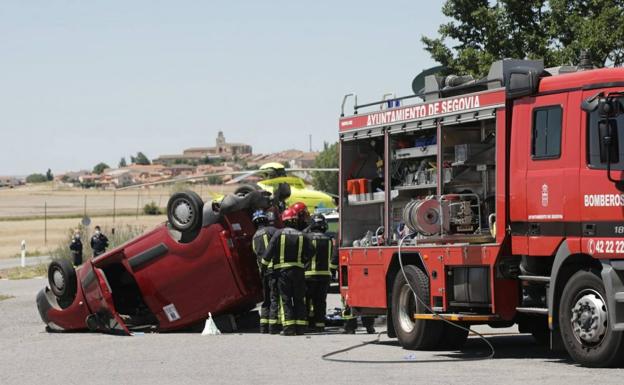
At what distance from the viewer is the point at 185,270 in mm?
17859

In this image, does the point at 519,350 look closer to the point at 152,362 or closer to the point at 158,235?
the point at 152,362

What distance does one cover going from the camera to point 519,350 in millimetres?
14234

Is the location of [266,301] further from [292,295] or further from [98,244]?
[98,244]

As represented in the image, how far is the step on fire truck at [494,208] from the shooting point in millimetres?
11680

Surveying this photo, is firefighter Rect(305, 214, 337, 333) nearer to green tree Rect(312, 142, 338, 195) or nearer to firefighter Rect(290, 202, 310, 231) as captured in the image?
firefighter Rect(290, 202, 310, 231)

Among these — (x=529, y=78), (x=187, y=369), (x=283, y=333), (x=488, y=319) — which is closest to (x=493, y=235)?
(x=488, y=319)

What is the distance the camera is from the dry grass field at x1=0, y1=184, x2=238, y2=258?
Result: 226 ft

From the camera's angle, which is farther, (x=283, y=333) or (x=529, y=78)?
(x=283, y=333)

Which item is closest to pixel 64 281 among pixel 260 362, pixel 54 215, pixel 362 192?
pixel 362 192

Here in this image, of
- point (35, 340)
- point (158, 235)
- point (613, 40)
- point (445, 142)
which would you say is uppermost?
point (613, 40)

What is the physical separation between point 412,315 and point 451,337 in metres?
0.57

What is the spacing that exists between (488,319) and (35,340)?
7.02 m

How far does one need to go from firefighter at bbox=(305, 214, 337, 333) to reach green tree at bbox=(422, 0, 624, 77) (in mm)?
9888

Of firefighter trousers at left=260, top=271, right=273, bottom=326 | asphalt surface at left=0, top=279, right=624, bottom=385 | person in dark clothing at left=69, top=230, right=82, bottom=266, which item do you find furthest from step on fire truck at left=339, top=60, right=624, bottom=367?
person in dark clothing at left=69, top=230, right=82, bottom=266
